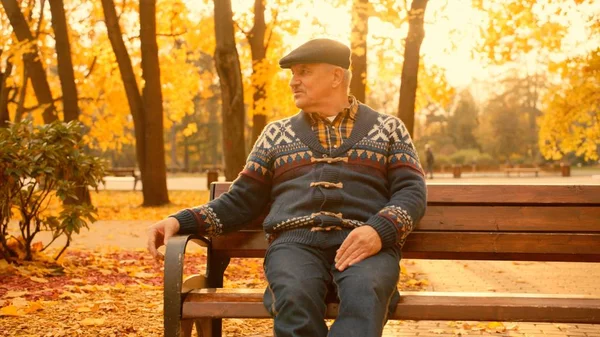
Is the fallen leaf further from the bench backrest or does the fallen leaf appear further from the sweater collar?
the sweater collar

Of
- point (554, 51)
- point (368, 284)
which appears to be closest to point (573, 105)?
point (554, 51)

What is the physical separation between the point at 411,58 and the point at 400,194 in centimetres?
902

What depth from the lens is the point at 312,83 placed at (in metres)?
3.83

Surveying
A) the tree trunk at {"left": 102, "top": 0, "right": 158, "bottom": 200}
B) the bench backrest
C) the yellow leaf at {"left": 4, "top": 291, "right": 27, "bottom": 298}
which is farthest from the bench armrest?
the tree trunk at {"left": 102, "top": 0, "right": 158, "bottom": 200}

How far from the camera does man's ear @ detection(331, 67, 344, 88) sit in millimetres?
3865

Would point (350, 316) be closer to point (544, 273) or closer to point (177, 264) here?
point (177, 264)

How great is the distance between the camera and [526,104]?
6234 centimetres

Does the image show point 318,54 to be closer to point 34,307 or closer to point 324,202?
point 324,202

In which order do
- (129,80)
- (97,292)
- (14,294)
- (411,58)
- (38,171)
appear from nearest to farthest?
(14,294)
(97,292)
(38,171)
(411,58)
(129,80)

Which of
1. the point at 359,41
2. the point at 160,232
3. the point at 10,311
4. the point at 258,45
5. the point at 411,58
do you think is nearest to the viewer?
the point at 160,232

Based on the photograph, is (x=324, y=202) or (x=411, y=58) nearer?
(x=324, y=202)

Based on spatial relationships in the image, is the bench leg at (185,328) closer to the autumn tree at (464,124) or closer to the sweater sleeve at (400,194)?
the sweater sleeve at (400,194)

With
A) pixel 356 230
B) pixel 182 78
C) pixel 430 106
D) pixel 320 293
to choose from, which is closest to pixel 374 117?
pixel 356 230

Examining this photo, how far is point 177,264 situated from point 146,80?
1378 cm
